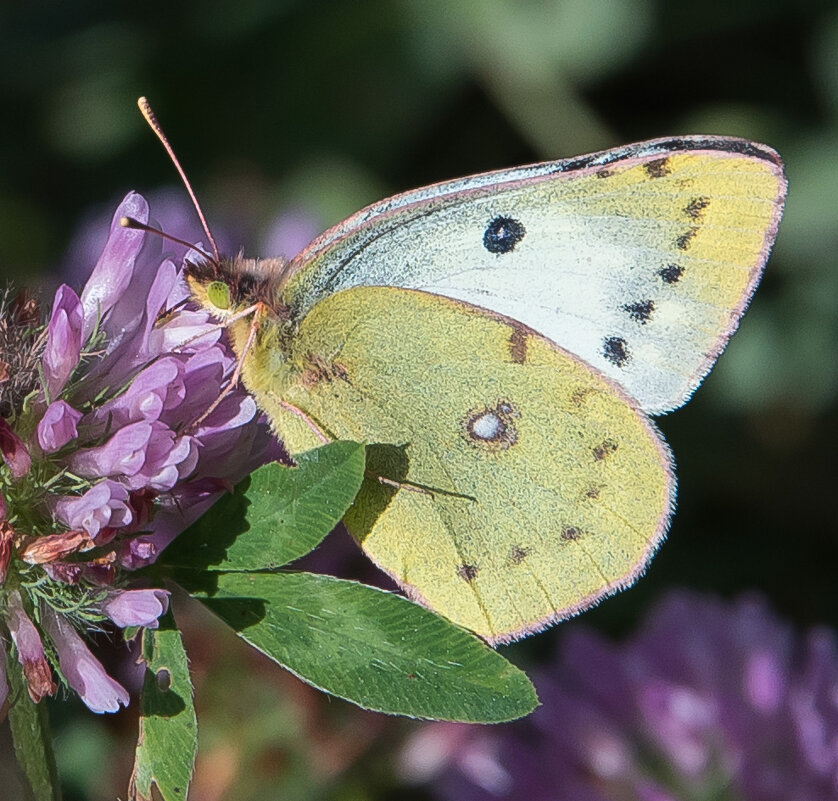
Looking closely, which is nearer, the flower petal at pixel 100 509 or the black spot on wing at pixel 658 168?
the flower petal at pixel 100 509

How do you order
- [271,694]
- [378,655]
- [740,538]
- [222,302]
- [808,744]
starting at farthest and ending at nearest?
[740,538], [271,694], [808,744], [222,302], [378,655]

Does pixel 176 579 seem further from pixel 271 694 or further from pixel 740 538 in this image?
pixel 740 538

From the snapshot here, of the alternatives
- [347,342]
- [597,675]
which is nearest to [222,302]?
[347,342]

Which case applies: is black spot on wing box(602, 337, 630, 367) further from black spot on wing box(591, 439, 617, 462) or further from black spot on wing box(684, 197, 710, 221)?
black spot on wing box(684, 197, 710, 221)

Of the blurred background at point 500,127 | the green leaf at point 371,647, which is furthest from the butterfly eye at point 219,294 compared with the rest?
the blurred background at point 500,127

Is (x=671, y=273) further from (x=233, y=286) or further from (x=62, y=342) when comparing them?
(x=62, y=342)

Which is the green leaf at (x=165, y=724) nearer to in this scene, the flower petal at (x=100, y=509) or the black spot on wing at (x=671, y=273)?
the flower petal at (x=100, y=509)

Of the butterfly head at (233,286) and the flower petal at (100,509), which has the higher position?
the butterfly head at (233,286)

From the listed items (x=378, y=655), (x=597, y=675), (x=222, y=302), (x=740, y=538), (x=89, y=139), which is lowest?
(x=740, y=538)
